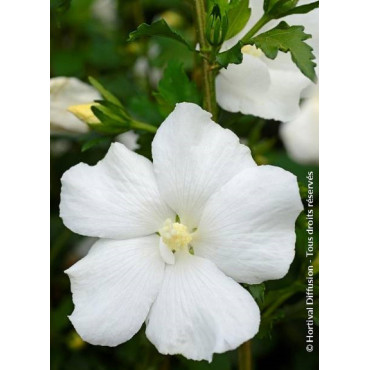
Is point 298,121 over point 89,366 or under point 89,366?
over

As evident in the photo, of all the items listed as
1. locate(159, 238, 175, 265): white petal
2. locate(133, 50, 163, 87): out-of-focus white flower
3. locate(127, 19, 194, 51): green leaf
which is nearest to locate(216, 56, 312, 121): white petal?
locate(127, 19, 194, 51): green leaf

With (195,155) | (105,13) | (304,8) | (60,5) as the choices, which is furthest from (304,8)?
(105,13)

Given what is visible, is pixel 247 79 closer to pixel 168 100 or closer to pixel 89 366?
pixel 168 100

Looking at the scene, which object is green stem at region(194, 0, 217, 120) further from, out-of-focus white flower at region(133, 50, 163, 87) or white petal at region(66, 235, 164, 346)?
out-of-focus white flower at region(133, 50, 163, 87)

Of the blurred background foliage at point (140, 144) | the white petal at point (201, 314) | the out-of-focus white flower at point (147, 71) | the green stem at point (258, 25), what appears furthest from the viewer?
the out-of-focus white flower at point (147, 71)

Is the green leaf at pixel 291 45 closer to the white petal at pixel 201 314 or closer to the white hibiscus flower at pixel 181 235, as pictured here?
the white hibiscus flower at pixel 181 235

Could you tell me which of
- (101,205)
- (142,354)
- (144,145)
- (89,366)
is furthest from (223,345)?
(89,366)

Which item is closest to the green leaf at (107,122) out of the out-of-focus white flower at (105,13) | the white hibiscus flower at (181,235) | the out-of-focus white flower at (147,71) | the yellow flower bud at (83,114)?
the yellow flower bud at (83,114)
